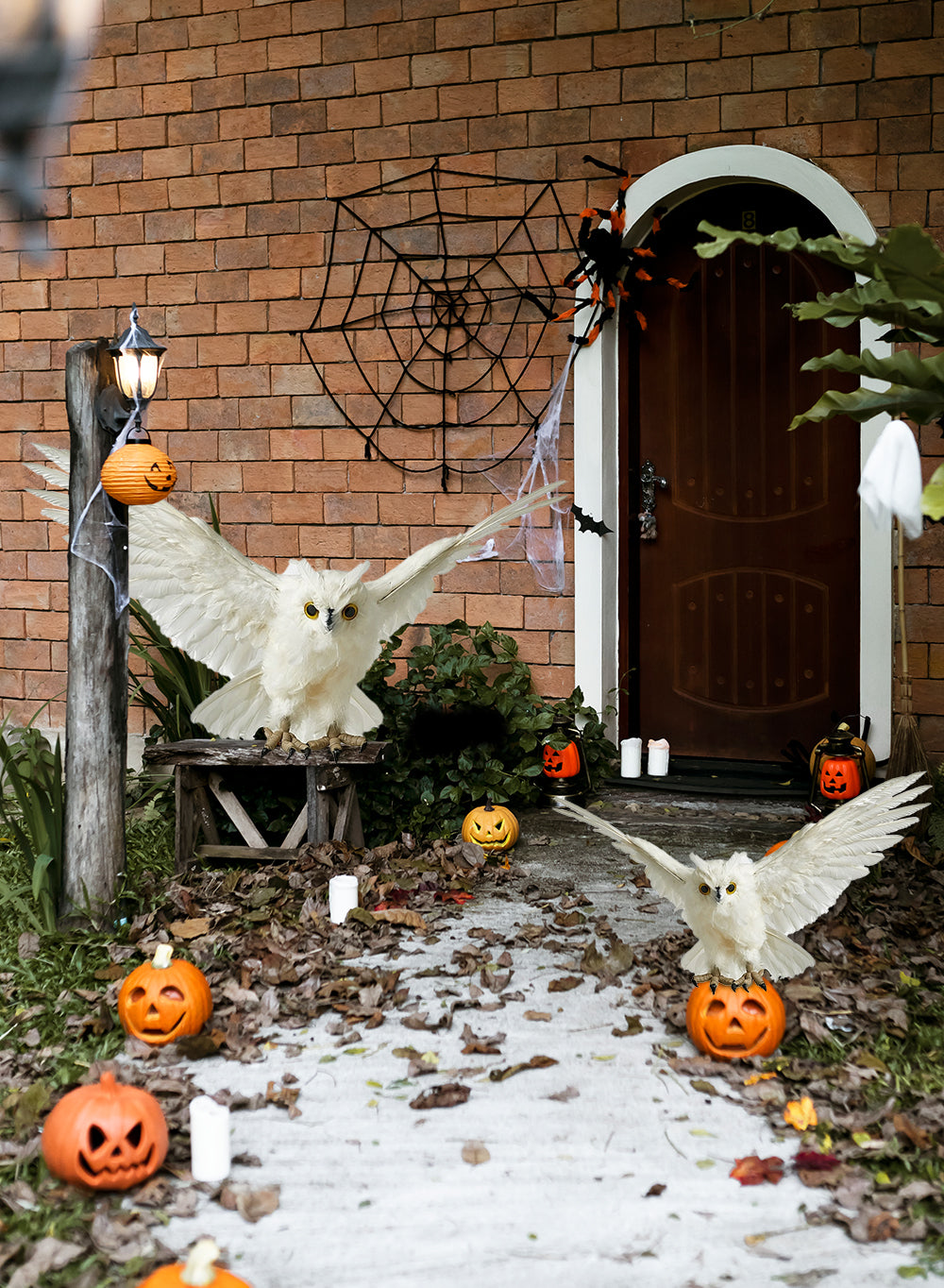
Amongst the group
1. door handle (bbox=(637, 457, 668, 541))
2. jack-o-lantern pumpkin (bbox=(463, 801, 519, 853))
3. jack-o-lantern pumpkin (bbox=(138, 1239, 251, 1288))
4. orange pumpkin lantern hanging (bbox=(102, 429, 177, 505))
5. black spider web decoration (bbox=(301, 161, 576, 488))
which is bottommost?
jack-o-lantern pumpkin (bbox=(138, 1239, 251, 1288))

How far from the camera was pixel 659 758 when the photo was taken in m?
5.64

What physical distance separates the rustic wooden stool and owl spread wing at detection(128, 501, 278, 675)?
332mm

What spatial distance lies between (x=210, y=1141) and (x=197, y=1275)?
1.91ft

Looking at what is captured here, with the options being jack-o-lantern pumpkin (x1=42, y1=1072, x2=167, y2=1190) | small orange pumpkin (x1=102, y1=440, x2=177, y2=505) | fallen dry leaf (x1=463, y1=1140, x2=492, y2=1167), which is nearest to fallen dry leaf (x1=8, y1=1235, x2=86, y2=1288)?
jack-o-lantern pumpkin (x1=42, y1=1072, x2=167, y2=1190)

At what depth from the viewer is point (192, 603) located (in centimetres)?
439

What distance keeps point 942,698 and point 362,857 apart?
2.58 meters

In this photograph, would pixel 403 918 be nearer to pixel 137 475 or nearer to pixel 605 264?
pixel 137 475

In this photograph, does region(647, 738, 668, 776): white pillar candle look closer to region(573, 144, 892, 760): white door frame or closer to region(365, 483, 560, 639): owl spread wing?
region(573, 144, 892, 760): white door frame

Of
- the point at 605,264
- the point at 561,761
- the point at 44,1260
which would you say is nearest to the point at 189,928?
the point at 44,1260

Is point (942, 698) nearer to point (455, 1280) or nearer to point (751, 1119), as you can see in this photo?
point (751, 1119)

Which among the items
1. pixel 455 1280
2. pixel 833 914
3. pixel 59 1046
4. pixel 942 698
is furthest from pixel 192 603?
pixel 942 698

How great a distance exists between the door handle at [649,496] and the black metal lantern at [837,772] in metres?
1.43

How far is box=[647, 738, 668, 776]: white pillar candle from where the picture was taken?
18.5 ft

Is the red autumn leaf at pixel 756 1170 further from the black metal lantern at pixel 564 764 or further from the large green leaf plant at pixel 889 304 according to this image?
the black metal lantern at pixel 564 764
